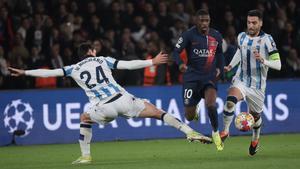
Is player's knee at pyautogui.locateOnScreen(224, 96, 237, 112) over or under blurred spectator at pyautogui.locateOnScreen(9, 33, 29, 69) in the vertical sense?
under

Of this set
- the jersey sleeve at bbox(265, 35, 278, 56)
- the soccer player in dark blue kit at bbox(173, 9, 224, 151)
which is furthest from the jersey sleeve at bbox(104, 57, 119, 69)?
the jersey sleeve at bbox(265, 35, 278, 56)

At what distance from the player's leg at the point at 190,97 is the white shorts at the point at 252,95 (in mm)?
753

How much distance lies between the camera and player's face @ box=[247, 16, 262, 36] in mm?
12486

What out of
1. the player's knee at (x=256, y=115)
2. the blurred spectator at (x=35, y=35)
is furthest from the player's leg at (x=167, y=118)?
the blurred spectator at (x=35, y=35)

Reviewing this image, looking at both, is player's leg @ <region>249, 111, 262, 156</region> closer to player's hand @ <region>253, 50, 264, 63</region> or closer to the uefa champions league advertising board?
player's hand @ <region>253, 50, 264, 63</region>

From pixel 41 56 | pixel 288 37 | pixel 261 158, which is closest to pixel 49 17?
pixel 41 56

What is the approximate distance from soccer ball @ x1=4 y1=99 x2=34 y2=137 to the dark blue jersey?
4.84 metres

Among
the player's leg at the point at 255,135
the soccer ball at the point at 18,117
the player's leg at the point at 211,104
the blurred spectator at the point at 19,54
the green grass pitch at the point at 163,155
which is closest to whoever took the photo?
the green grass pitch at the point at 163,155

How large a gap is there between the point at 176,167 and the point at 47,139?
6.59 m

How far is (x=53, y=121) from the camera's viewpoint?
1686 centimetres

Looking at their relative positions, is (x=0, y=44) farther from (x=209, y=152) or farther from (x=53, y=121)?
(x=209, y=152)

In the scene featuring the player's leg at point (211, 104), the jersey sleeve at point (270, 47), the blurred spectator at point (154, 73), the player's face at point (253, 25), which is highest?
the player's face at point (253, 25)

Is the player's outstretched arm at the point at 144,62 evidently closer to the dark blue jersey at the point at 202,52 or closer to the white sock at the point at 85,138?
the white sock at the point at 85,138

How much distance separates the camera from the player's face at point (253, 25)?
12486mm
